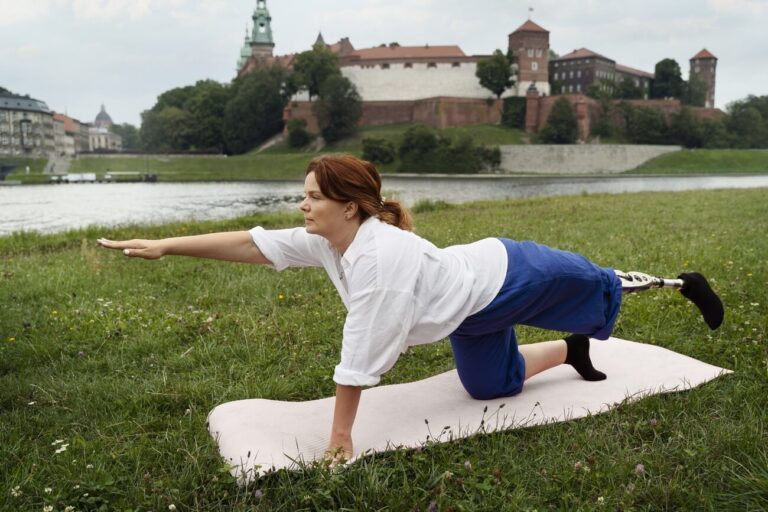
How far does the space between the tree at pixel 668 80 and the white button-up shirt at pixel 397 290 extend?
8755 centimetres

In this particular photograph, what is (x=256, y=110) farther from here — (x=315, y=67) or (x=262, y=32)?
(x=262, y=32)

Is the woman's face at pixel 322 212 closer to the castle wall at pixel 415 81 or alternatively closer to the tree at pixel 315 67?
the tree at pixel 315 67

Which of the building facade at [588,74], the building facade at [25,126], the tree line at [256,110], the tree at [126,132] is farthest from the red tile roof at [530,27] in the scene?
the tree at [126,132]

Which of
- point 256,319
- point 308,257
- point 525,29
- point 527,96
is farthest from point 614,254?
point 525,29

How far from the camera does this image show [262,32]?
93625 mm

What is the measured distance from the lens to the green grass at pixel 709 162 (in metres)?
58.4

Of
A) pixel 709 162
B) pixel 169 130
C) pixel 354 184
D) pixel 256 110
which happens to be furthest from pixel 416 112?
pixel 354 184

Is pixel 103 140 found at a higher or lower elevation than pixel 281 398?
higher

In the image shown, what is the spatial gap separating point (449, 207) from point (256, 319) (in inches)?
431

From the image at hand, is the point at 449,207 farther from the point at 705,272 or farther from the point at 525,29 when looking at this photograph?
the point at 525,29

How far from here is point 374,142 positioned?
61.9m

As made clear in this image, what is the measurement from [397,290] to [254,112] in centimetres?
7435

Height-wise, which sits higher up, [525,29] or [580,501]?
[525,29]

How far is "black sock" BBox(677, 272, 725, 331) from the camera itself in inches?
129
